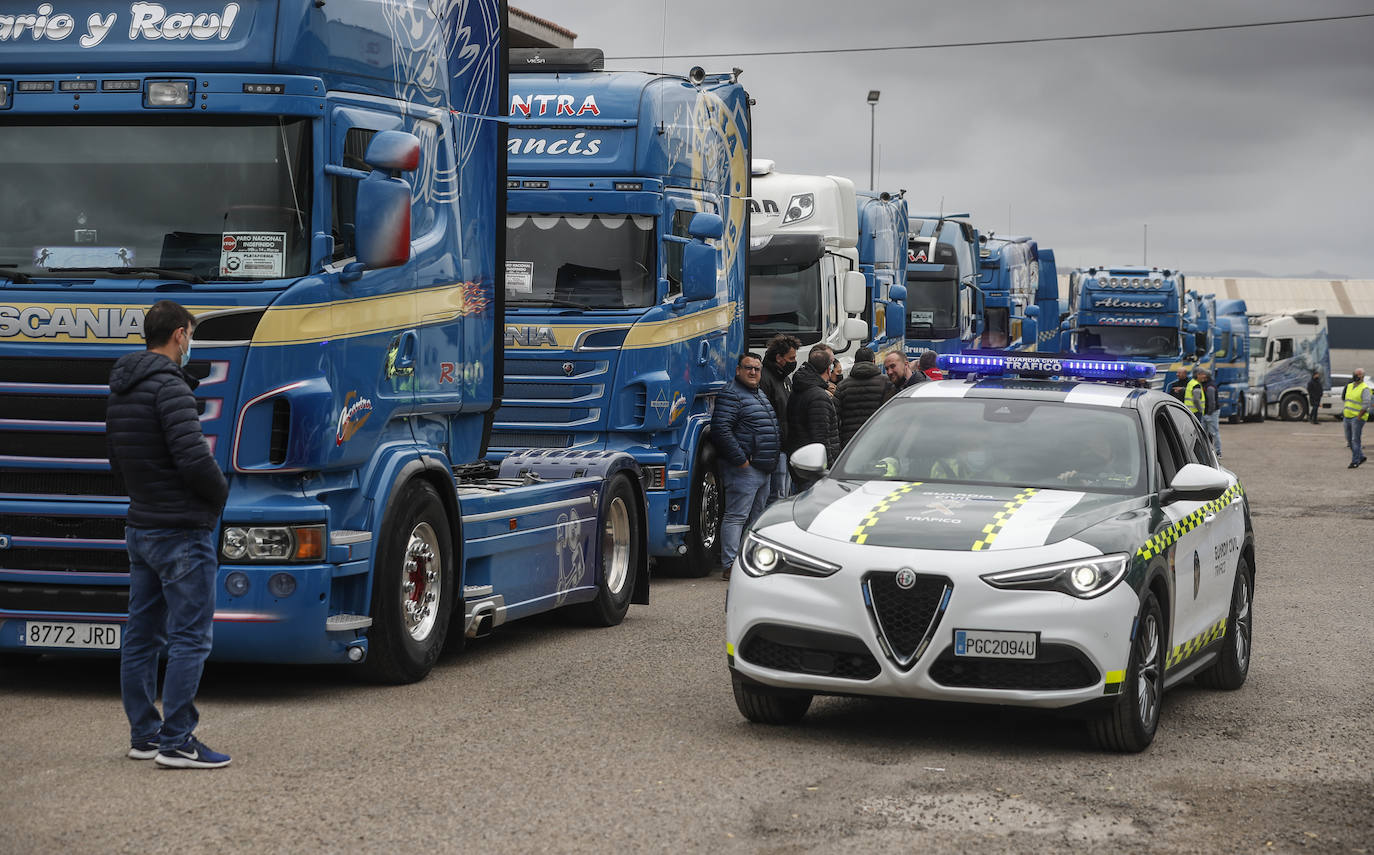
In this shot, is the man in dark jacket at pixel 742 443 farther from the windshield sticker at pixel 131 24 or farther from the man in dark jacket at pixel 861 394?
the windshield sticker at pixel 131 24

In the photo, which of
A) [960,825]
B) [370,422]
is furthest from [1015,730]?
[370,422]

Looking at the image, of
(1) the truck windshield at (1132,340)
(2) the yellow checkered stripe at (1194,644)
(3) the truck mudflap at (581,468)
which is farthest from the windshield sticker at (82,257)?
(1) the truck windshield at (1132,340)

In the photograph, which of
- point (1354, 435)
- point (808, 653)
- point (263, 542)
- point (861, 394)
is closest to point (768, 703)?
point (808, 653)

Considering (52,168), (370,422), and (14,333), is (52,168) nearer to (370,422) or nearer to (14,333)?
(14,333)

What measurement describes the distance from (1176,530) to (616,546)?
16.4ft

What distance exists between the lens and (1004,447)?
8.98 m

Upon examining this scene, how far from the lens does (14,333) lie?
8.55 m

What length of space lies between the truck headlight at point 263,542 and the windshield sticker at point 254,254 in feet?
3.97

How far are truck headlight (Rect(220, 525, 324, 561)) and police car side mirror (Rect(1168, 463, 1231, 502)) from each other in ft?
13.5

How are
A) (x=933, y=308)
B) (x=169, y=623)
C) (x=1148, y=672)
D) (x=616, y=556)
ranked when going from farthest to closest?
(x=933, y=308) → (x=616, y=556) → (x=1148, y=672) → (x=169, y=623)

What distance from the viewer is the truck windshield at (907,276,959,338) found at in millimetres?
30812

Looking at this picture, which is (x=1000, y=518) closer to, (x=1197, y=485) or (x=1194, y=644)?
(x=1197, y=485)

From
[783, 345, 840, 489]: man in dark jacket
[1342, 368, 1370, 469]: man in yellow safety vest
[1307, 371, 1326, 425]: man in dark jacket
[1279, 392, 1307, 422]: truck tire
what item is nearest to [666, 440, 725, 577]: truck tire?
[783, 345, 840, 489]: man in dark jacket

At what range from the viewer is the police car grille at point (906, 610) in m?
7.57
